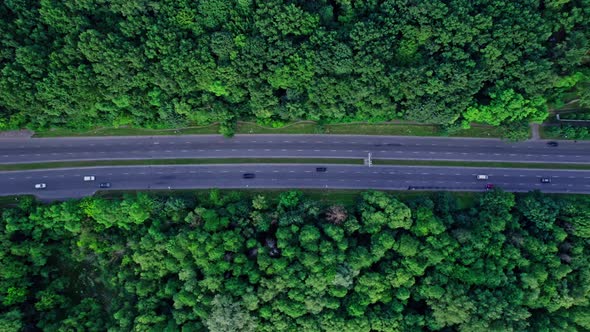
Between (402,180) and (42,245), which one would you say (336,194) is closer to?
(402,180)

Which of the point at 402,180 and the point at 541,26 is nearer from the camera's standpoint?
the point at 541,26

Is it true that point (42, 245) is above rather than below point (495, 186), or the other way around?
below

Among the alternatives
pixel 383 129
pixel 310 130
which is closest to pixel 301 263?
pixel 310 130

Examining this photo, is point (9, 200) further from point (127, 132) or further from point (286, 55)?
point (286, 55)

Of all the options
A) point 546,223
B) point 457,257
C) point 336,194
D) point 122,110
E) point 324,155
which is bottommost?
point 457,257

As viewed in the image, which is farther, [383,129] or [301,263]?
[383,129]

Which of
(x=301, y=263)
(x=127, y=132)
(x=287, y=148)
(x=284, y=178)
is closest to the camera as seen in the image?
(x=301, y=263)

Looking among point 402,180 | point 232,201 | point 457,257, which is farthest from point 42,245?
point 457,257

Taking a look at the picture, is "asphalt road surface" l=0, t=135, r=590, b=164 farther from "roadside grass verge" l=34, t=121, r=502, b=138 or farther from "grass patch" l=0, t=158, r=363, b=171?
"roadside grass verge" l=34, t=121, r=502, b=138
